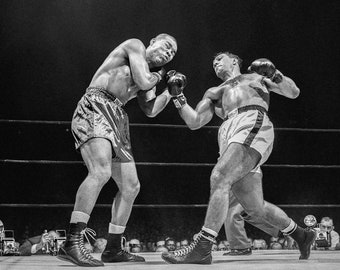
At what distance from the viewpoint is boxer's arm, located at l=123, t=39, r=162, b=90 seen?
2604 millimetres

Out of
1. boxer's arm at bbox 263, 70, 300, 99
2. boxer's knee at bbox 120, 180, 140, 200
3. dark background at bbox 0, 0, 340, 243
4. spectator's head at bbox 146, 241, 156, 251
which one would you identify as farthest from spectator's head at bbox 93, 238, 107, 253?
boxer's arm at bbox 263, 70, 300, 99

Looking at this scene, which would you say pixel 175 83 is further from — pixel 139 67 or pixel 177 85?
pixel 139 67

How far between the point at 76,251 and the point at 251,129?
0.96 m

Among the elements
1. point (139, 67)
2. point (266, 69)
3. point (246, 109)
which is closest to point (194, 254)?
point (246, 109)

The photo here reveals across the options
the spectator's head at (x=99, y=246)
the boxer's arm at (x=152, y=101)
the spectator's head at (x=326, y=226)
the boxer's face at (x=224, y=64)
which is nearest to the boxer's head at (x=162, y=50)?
the boxer's arm at (x=152, y=101)

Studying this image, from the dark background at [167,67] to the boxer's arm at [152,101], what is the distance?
4.94ft

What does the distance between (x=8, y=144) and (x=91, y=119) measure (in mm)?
1766

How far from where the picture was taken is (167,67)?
4.44 m

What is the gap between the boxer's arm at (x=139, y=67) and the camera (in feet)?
8.54

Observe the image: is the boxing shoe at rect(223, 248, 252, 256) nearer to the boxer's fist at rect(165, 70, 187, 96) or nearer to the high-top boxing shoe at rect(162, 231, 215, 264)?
the high-top boxing shoe at rect(162, 231, 215, 264)

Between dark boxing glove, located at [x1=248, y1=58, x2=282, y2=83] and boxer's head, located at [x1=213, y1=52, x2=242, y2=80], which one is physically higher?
boxer's head, located at [x1=213, y1=52, x2=242, y2=80]

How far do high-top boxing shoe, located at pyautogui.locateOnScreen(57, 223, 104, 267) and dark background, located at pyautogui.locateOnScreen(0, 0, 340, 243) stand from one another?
184cm

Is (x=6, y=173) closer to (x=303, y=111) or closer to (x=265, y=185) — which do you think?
(x=265, y=185)

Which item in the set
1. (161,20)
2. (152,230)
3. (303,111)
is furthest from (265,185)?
(161,20)
